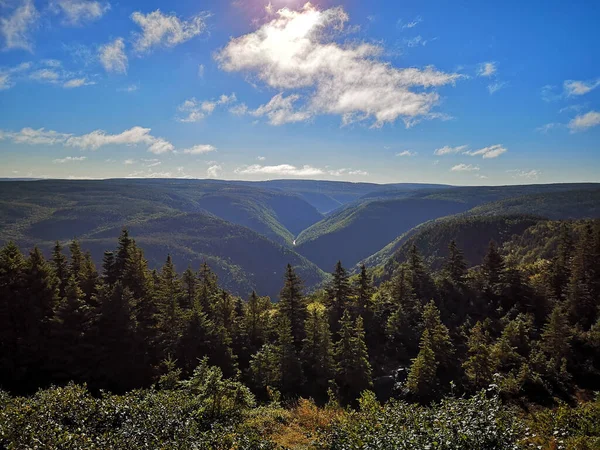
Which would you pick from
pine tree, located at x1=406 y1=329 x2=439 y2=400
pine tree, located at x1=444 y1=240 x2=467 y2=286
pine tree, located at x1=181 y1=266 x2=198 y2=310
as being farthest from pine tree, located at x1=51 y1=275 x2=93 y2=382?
pine tree, located at x1=444 y1=240 x2=467 y2=286

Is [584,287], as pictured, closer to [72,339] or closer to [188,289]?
[188,289]

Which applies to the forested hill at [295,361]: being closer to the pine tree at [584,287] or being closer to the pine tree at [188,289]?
the pine tree at [584,287]

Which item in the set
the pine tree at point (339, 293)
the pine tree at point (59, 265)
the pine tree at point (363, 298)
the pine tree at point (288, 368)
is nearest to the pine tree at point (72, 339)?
the pine tree at point (59, 265)

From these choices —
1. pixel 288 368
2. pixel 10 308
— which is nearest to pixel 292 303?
pixel 288 368

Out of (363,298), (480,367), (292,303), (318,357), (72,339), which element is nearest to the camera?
(72,339)

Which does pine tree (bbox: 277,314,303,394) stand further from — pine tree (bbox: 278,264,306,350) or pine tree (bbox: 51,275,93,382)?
pine tree (bbox: 51,275,93,382)

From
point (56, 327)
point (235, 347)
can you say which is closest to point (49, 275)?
point (56, 327)

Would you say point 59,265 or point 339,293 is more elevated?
point 59,265
